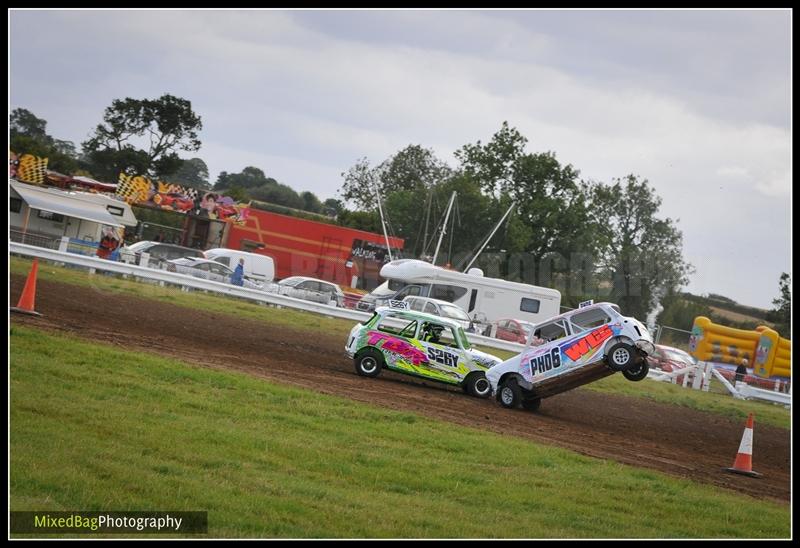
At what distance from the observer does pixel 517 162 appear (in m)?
60.4

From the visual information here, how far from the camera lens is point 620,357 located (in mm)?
17406

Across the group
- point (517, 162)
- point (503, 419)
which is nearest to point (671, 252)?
point (517, 162)

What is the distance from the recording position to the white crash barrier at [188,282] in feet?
110

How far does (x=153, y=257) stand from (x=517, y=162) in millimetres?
26288

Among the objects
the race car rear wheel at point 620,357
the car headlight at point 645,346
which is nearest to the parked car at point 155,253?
the race car rear wheel at point 620,357

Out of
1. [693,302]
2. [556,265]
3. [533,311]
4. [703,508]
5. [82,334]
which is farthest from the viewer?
[556,265]

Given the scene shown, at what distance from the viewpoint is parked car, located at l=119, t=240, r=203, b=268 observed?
4028 centimetres

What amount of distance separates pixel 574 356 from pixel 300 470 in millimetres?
8641

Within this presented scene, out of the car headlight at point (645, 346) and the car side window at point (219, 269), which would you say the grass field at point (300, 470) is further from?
the car side window at point (219, 269)

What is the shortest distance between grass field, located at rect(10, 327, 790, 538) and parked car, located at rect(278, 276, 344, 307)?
23912 millimetres

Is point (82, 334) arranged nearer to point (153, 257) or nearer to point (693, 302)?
point (153, 257)

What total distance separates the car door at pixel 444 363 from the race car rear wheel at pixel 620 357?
335 cm

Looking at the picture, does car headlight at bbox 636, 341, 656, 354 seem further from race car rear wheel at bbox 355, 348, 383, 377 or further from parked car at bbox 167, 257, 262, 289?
parked car at bbox 167, 257, 262, 289

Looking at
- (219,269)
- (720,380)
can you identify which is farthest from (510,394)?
(219,269)
